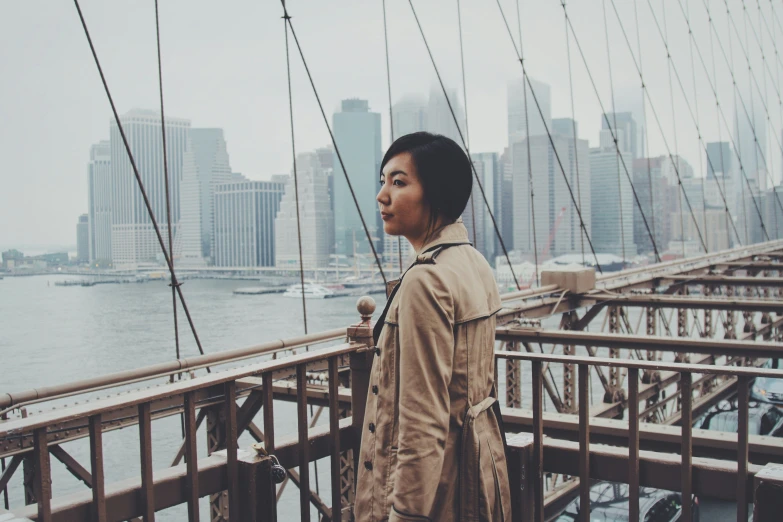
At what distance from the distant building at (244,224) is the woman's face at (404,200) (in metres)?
8.13

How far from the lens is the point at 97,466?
1.83 metres

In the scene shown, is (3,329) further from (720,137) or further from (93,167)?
(720,137)

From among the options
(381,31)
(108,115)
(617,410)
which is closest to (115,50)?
(108,115)

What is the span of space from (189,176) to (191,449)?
7678 mm

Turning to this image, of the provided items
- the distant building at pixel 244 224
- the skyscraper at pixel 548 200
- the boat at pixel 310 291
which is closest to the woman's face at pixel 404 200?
the boat at pixel 310 291

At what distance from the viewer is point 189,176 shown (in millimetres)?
9297

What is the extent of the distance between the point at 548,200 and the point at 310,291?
13185mm

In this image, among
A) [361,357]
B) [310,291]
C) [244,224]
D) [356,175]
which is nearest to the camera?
[361,357]

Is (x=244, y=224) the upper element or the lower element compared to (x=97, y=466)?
upper

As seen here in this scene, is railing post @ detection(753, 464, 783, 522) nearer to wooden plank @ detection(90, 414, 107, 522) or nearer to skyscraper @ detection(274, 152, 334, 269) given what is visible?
wooden plank @ detection(90, 414, 107, 522)

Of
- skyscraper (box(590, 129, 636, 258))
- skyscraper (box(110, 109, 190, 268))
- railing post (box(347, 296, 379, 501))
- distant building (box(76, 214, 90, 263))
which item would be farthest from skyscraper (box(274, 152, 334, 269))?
skyscraper (box(590, 129, 636, 258))

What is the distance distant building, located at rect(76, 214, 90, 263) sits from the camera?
7.28 metres

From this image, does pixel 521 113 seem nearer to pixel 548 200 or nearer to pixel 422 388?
pixel 548 200

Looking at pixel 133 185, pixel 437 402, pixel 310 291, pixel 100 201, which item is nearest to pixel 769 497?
pixel 437 402
